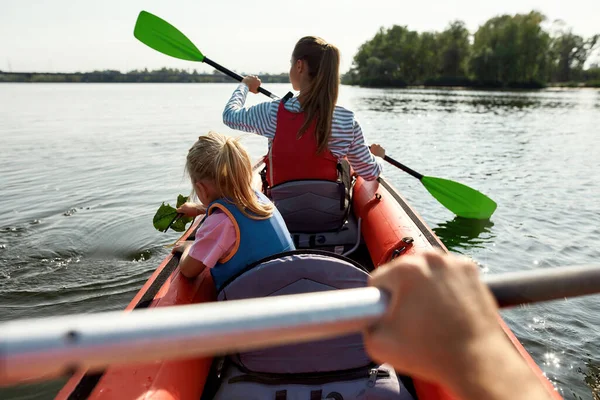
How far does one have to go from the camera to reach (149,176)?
838cm

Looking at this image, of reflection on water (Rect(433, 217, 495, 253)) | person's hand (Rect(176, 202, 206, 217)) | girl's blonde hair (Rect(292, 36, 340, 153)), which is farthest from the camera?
reflection on water (Rect(433, 217, 495, 253))

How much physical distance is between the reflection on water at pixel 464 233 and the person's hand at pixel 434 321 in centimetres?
489

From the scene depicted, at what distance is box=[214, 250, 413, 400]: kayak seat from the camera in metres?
1.79

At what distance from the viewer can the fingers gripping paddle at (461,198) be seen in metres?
5.59

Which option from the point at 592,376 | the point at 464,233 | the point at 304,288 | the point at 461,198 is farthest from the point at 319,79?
the point at 464,233

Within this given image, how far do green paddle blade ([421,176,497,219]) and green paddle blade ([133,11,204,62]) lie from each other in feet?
10.6

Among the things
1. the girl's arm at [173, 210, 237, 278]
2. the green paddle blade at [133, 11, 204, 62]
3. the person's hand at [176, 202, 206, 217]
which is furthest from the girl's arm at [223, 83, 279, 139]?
the green paddle blade at [133, 11, 204, 62]

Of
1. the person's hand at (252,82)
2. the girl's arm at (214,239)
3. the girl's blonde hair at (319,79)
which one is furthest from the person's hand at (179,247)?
the person's hand at (252,82)

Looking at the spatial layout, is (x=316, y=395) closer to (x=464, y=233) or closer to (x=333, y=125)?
(x=333, y=125)

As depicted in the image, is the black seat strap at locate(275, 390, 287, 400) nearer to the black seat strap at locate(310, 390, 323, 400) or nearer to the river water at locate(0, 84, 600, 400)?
the black seat strap at locate(310, 390, 323, 400)

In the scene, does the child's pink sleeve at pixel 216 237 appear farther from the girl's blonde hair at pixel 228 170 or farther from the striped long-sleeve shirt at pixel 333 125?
the striped long-sleeve shirt at pixel 333 125

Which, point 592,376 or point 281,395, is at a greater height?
point 281,395

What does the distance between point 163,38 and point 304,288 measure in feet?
14.0

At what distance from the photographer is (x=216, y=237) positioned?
2031 mm
